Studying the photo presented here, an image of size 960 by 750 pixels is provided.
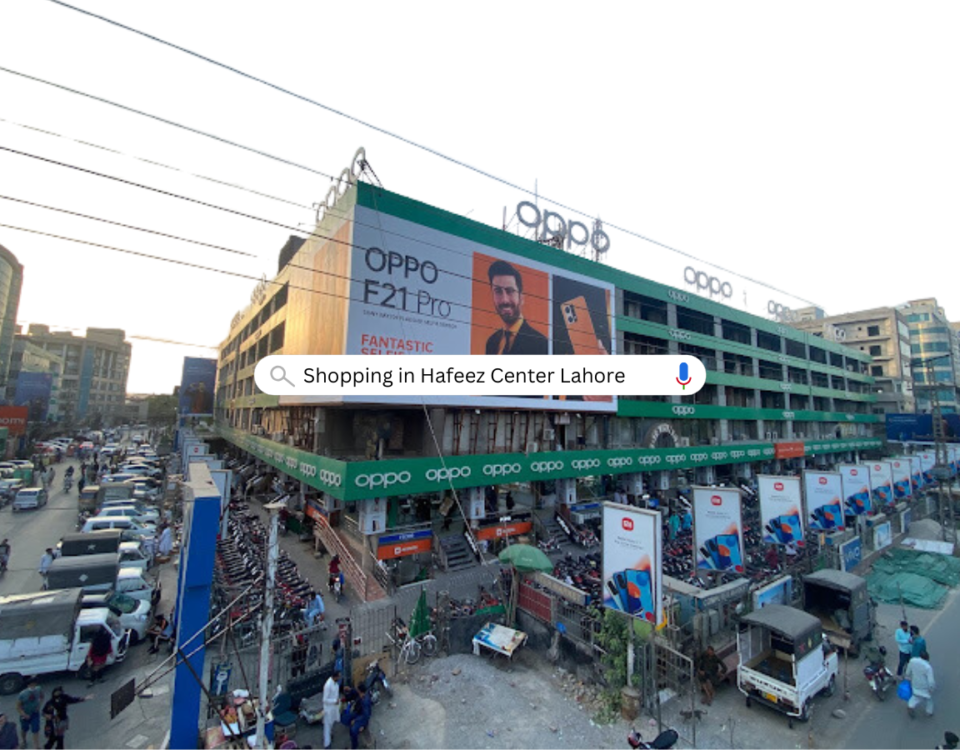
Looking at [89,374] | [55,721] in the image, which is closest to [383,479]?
[55,721]

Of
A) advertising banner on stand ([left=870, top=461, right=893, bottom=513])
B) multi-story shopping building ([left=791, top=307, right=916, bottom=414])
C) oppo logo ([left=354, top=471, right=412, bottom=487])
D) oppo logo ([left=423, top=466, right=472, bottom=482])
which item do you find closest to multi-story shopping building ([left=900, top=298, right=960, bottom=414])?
multi-story shopping building ([left=791, top=307, right=916, bottom=414])

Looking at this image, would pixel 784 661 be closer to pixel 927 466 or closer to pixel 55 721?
pixel 55 721

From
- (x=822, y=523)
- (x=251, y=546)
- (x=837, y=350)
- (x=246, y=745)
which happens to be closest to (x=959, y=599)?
(x=822, y=523)

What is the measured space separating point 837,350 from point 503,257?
189 ft

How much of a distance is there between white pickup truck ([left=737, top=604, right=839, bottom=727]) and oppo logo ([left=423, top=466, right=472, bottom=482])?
12.0 m

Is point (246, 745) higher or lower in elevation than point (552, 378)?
lower

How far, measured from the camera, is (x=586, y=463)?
26.5 meters

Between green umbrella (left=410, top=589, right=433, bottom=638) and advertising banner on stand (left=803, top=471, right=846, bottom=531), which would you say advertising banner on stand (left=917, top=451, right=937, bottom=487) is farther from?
green umbrella (left=410, top=589, right=433, bottom=638)

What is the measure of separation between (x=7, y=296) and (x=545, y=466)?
382 ft

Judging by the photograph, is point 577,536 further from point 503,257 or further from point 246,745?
point 246,745

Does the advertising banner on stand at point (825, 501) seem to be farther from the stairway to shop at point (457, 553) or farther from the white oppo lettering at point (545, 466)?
the stairway to shop at point (457, 553)

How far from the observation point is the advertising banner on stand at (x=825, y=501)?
19.6 m

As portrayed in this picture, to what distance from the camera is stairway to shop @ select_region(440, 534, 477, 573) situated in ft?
66.2

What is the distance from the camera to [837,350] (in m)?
59.4
